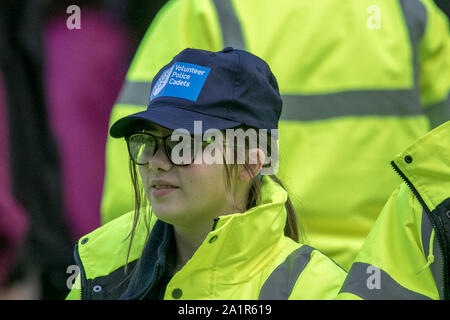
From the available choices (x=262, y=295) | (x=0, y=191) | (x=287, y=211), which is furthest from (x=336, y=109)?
(x=0, y=191)

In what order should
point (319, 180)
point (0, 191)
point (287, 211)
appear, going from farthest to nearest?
point (0, 191) → point (319, 180) → point (287, 211)

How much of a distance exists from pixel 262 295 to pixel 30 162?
72.2 inches

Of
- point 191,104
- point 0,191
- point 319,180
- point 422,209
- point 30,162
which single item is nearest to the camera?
point 422,209

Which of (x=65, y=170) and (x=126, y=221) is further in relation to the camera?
A: (x=65, y=170)

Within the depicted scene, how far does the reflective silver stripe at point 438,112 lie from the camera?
7.92 ft

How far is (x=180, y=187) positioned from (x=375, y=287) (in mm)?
497

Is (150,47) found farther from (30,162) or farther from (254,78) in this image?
(30,162)

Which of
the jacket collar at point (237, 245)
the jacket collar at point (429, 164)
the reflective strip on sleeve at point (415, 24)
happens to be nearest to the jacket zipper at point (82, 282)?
the jacket collar at point (237, 245)

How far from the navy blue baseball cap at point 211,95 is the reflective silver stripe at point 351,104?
0.36 meters

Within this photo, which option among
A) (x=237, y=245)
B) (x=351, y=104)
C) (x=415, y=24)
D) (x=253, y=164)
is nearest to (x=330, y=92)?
(x=351, y=104)

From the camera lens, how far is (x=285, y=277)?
1854mm

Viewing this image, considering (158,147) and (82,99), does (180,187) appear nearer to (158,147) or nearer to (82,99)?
(158,147)
